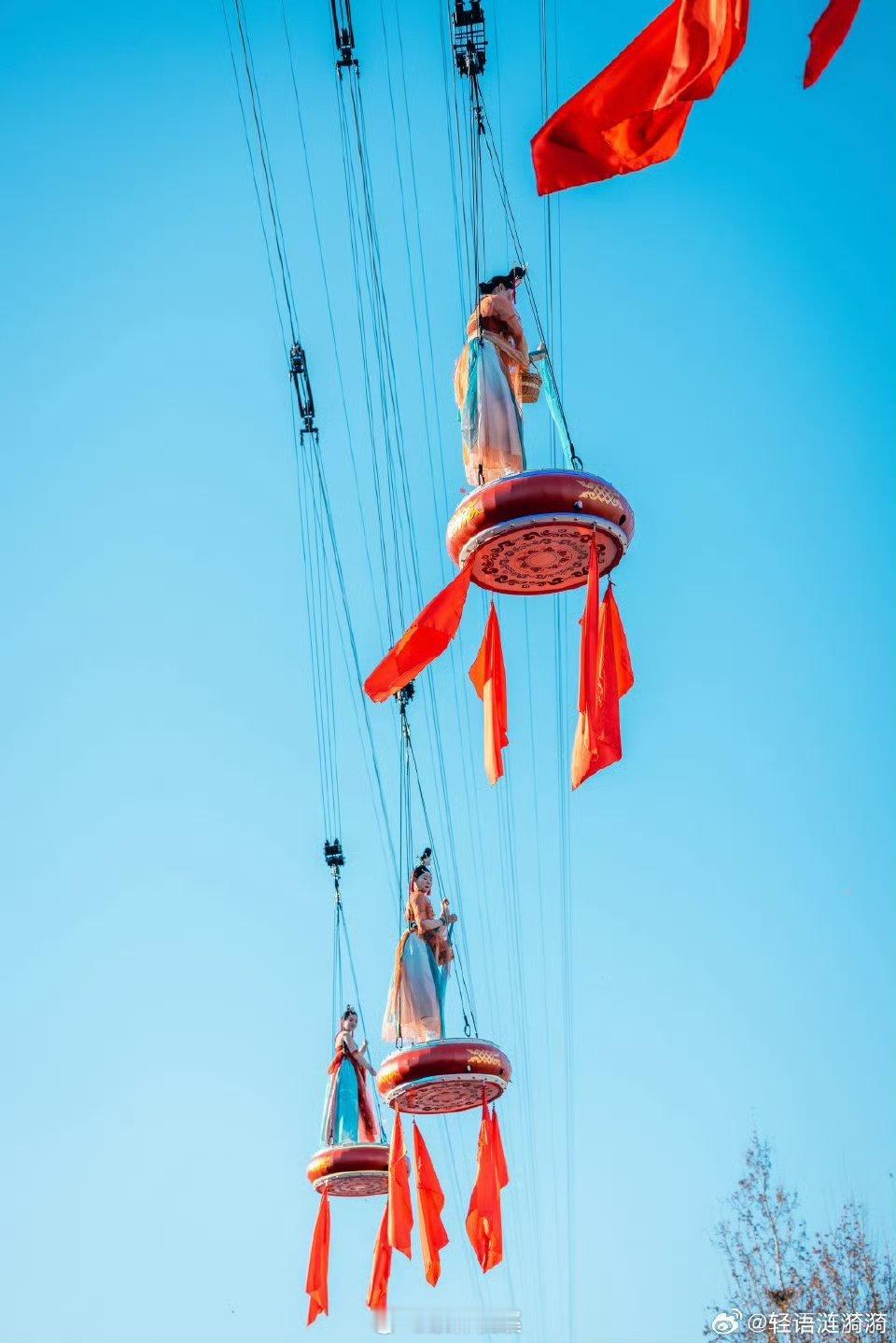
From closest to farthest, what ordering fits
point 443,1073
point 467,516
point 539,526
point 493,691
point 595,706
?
→ point 595,706 → point 539,526 → point 467,516 → point 493,691 → point 443,1073

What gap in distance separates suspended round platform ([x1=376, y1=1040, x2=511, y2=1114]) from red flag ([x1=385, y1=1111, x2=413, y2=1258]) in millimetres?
705

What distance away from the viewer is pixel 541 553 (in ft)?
28.6

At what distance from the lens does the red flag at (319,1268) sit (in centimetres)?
1363

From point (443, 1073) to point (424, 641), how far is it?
3689mm

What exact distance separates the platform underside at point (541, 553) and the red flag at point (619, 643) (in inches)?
7.3

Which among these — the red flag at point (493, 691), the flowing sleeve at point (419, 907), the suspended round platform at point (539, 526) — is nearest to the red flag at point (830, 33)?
the suspended round platform at point (539, 526)

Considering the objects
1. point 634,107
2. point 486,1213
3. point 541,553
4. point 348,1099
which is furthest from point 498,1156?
point 634,107

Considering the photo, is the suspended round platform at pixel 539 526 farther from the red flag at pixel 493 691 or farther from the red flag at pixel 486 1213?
the red flag at pixel 486 1213

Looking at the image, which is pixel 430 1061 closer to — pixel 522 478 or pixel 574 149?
pixel 522 478

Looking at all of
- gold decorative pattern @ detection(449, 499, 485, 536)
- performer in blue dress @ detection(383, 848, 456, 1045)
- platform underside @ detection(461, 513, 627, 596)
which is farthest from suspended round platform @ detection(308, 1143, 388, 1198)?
gold decorative pattern @ detection(449, 499, 485, 536)

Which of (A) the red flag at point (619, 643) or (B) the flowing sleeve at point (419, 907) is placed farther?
(B) the flowing sleeve at point (419, 907)

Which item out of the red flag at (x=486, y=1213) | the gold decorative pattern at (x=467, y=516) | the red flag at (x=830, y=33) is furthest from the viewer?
the red flag at (x=486, y=1213)

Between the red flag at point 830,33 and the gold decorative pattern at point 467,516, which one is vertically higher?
the gold decorative pattern at point 467,516

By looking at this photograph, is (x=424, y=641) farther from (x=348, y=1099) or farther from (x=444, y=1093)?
(x=348, y=1099)
